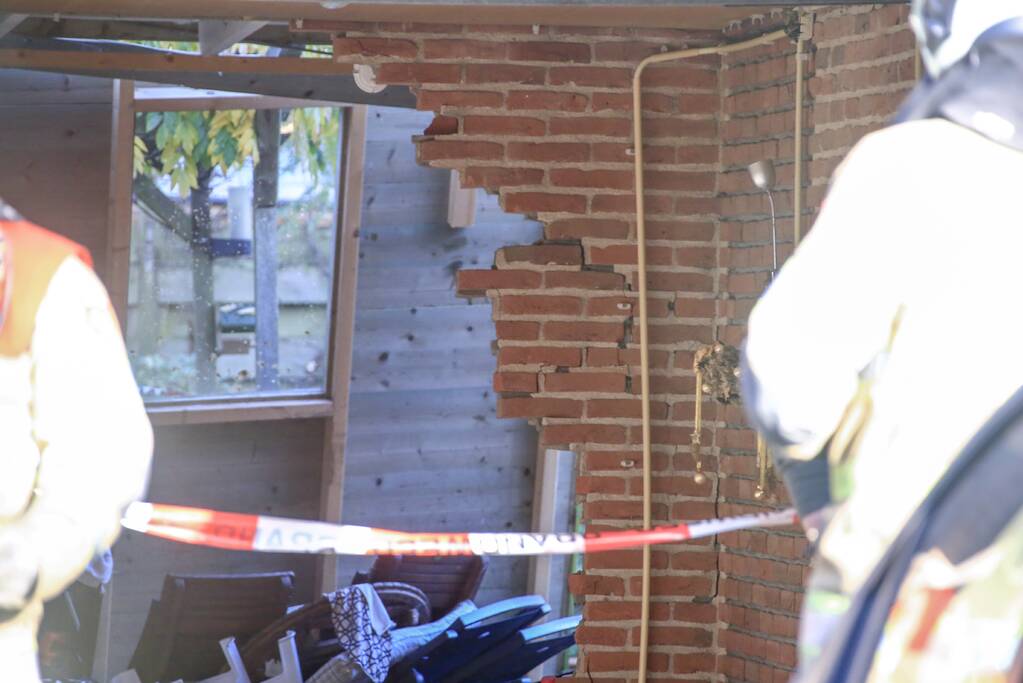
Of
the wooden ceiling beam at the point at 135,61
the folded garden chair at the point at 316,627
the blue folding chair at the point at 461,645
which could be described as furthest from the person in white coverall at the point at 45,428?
the blue folding chair at the point at 461,645

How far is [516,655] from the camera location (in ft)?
19.6

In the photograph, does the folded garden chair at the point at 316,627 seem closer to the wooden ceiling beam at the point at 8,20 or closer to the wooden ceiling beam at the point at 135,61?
the wooden ceiling beam at the point at 135,61

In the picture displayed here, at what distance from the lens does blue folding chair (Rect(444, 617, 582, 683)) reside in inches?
229

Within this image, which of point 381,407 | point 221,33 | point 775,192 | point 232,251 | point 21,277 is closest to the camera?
point 21,277

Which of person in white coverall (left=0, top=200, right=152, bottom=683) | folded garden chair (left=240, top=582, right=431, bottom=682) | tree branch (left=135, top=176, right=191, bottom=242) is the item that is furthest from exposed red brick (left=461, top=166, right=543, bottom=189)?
tree branch (left=135, top=176, right=191, bottom=242)

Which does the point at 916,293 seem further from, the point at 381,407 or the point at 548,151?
the point at 381,407

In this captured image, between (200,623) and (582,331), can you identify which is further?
(200,623)

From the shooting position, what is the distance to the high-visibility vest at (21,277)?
2.21 m

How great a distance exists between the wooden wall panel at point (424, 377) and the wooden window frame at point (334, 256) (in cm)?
29

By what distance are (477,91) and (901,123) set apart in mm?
2338

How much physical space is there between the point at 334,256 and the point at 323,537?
4.25 meters

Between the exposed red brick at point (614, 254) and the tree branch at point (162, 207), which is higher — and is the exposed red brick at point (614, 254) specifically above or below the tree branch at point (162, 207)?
below

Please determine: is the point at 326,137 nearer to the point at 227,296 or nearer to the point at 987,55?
the point at 227,296

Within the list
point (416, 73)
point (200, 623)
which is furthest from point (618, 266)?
point (200, 623)
